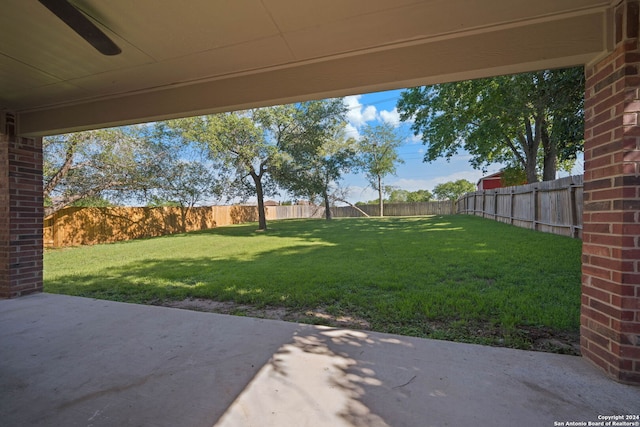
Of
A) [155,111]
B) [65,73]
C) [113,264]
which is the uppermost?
[65,73]

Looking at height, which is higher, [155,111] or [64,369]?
[155,111]

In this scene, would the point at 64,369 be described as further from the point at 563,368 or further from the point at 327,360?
the point at 563,368

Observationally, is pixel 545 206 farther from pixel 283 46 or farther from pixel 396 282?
pixel 283 46

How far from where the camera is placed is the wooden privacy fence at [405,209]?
24078 mm

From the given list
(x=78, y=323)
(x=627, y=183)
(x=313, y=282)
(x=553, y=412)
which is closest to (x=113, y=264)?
(x=78, y=323)

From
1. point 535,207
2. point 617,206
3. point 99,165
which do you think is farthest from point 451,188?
point 617,206

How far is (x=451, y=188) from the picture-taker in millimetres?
41750

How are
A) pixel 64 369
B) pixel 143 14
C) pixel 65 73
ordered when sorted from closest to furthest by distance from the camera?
pixel 143 14
pixel 64 369
pixel 65 73

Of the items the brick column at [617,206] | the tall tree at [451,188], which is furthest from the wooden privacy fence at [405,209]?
the brick column at [617,206]

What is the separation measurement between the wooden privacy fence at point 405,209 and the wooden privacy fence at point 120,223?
1234cm

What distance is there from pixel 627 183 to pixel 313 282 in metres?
3.48

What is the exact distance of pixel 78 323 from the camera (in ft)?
9.43

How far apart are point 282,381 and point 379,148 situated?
27193mm

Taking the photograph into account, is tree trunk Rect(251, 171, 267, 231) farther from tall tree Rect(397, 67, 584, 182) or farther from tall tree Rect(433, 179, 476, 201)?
tall tree Rect(433, 179, 476, 201)
